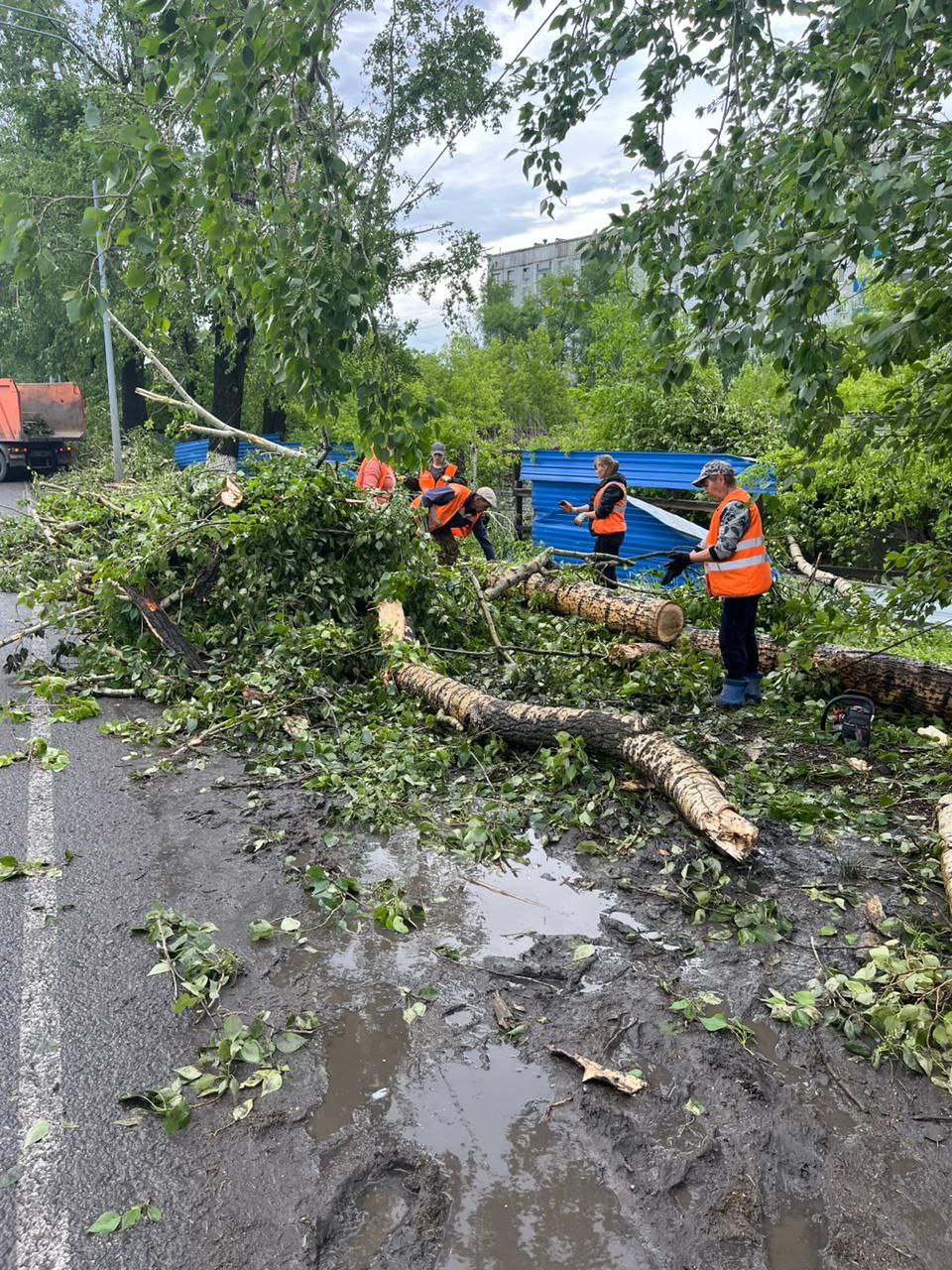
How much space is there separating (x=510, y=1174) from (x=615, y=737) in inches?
120

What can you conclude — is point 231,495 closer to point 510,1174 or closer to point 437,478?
point 437,478

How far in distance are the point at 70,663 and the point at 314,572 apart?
2.50 m

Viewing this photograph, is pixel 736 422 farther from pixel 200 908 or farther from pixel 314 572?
pixel 200 908

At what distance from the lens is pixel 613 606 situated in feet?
27.0

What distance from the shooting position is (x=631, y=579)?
11.4 metres

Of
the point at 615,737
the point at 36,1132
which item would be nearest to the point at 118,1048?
the point at 36,1132

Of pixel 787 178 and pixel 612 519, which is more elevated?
pixel 787 178

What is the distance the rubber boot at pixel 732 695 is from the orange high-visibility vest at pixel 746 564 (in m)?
0.72

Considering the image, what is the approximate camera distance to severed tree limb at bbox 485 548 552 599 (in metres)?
8.80

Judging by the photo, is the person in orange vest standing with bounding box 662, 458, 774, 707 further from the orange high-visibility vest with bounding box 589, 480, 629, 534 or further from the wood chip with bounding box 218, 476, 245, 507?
the wood chip with bounding box 218, 476, 245, 507

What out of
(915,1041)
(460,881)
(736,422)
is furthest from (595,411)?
(915,1041)

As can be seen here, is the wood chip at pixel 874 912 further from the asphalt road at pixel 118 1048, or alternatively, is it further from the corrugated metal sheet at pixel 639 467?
the corrugated metal sheet at pixel 639 467

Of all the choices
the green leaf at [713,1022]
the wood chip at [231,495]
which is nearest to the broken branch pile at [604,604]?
the wood chip at [231,495]

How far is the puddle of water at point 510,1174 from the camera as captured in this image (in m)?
2.28
